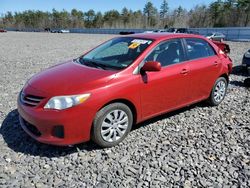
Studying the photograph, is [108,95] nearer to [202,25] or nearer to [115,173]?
[115,173]

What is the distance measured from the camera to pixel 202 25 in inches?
2859

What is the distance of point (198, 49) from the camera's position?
5.25 meters

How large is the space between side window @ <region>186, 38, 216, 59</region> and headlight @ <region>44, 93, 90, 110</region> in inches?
92.0

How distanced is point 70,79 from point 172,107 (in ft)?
6.14

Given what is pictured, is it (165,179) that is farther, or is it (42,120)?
(42,120)

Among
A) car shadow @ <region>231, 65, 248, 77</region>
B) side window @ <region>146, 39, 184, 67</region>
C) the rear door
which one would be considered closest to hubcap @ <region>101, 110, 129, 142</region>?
side window @ <region>146, 39, 184, 67</region>

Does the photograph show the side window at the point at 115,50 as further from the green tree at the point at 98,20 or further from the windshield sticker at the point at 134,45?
the green tree at the point at 98,20

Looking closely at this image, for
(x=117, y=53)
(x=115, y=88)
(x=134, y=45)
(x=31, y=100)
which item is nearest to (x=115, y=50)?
(x=117, y=53)

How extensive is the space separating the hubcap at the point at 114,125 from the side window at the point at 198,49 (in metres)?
1.83

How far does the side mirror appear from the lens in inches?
159

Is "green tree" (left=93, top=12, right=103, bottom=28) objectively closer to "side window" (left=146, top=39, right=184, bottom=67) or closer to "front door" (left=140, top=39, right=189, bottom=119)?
"side window" (left=146, top=39, right=184, bottom=67)

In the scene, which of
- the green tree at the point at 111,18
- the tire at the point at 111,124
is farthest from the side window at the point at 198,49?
the green tree at the point at 111,18

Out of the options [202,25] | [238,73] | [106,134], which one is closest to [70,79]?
[106,134]

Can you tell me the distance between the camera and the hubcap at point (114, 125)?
12.7 ft
